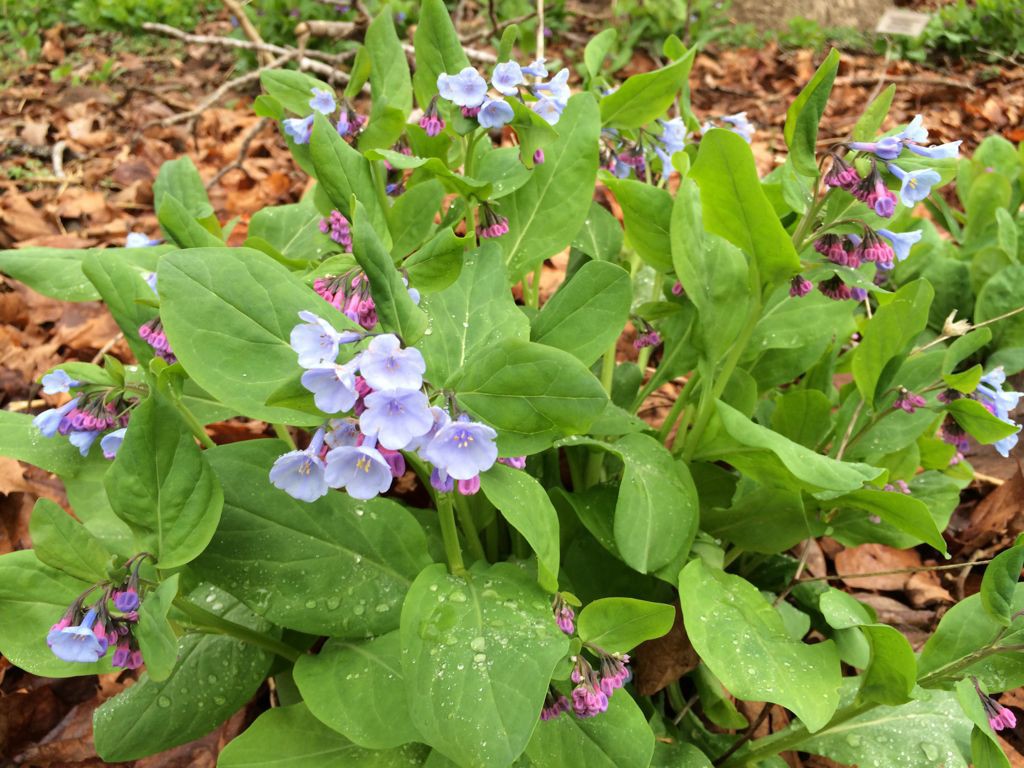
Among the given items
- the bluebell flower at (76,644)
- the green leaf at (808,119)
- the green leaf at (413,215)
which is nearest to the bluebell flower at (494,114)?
the green leaf at (413,215)

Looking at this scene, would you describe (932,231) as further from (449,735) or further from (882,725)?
(449,735)

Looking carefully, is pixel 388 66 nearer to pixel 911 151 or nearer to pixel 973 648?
pixel 911 151

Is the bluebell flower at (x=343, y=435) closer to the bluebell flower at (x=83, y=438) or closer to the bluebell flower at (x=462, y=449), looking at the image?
the bluebell flower at (x=462, y=449)

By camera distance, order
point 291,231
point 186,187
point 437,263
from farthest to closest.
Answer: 1. point 291,231
2. point 186,187
3. point 437,263

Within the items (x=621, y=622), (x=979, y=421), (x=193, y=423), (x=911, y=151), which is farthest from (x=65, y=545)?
(x=979, y=421)

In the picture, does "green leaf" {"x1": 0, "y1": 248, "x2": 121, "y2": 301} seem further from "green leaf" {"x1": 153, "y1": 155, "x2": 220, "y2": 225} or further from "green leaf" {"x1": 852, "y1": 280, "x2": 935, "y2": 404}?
"green leaf" {"x1": 852, "y1": 280, "x2": 935, "y2": 404}

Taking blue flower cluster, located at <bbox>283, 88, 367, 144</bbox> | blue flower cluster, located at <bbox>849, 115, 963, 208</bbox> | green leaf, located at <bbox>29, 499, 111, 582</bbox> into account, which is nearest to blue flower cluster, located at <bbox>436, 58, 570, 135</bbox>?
blue flower cluster, located at <bbox>283, 88, 367, 144</bbox>
